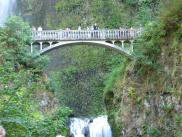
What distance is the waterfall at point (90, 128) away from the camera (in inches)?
946

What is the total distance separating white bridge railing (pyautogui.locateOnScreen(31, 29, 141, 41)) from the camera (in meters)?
26.9

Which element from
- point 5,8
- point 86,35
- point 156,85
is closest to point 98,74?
point 86,35

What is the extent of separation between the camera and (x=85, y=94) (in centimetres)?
3528

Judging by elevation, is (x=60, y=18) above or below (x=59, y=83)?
above

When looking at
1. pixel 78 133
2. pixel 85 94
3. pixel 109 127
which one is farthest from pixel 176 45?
pixel 85 94

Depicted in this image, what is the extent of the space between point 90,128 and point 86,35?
241 inches

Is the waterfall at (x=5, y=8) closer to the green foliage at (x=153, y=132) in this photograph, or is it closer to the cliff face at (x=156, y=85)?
the cliff face at (x=156, y=85)

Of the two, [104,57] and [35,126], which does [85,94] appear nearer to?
[104,57]

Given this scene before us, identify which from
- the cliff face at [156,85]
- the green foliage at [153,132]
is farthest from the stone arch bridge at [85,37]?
the green foliage at [153,132]

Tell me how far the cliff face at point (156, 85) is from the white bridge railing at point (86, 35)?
603cm

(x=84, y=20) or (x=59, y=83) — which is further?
(x=84, y=20)

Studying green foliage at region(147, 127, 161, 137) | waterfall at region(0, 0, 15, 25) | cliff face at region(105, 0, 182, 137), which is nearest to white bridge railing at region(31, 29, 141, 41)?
cliff face at region(105, 0, 182, 137)

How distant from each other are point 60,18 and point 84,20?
2.23 m

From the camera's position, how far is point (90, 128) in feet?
81.8
